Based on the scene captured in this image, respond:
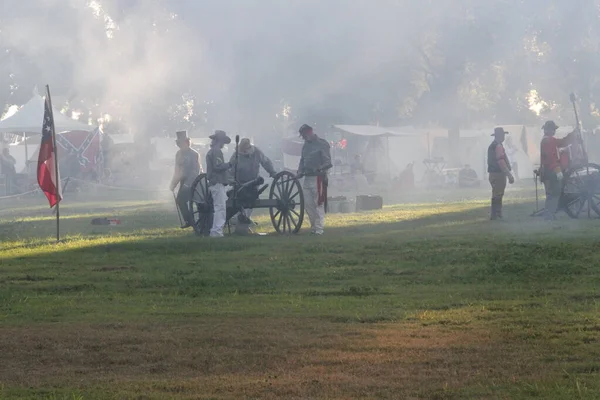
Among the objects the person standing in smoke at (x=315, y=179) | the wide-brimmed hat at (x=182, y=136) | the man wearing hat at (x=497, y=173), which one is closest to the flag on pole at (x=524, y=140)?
the man wearing hat at (x=497, y=173)

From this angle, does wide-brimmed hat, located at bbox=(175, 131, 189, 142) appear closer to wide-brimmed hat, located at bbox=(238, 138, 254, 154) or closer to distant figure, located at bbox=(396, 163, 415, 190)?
wide-brimmed hat, located at bbox=(238, 138, 254, 154)

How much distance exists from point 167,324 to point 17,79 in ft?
109

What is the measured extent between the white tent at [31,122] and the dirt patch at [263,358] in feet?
116

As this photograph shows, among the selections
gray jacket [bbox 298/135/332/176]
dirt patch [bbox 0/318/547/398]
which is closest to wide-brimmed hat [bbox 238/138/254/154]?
gray jacket [bbox 298/135/332/176]

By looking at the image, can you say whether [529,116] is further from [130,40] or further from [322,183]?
[322,183]

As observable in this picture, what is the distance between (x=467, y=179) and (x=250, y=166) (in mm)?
24286

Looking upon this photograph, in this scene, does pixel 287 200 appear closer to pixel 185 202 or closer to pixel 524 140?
pixel 185 202

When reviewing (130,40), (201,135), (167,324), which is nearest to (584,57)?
(130,40)

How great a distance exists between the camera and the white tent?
143 feet

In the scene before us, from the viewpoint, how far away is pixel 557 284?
37.0 ft

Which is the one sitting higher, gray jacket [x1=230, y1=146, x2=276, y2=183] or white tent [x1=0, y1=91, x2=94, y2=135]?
white tent [x1=0, y1=91, x2=94, y2=135]

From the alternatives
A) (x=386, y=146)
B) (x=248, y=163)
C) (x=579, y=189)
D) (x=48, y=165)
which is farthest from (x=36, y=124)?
(x=579, y=189)

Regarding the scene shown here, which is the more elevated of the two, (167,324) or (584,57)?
(584,57)

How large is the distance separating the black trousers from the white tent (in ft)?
83.3
